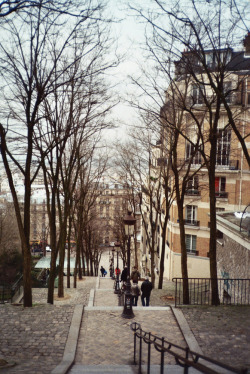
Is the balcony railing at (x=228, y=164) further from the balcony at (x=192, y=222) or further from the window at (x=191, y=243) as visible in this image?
the window at (x=191, y=243)

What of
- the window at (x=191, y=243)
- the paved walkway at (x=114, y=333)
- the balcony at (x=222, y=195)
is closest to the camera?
the paved walkway at (x=114, y=333)

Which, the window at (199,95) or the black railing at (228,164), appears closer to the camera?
the window at (199,95)

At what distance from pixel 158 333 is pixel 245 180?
19658 millimetres

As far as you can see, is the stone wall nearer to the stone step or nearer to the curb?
the curb

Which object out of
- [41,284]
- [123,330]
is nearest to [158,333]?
[123,330]

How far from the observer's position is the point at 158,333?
848cm

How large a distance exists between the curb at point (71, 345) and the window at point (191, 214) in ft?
60.5

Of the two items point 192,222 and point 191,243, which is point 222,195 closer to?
point 192,222

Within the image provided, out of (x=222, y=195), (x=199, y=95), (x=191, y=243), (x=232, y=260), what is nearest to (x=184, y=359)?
(x=199, y=95)

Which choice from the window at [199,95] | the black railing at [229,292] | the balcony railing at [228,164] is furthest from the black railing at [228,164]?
the black railing at [229,292]

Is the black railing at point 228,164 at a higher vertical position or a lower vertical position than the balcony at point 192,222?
higher

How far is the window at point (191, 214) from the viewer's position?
1072 inches

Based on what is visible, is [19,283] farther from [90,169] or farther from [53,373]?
[53,373]

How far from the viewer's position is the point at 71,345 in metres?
7.58
